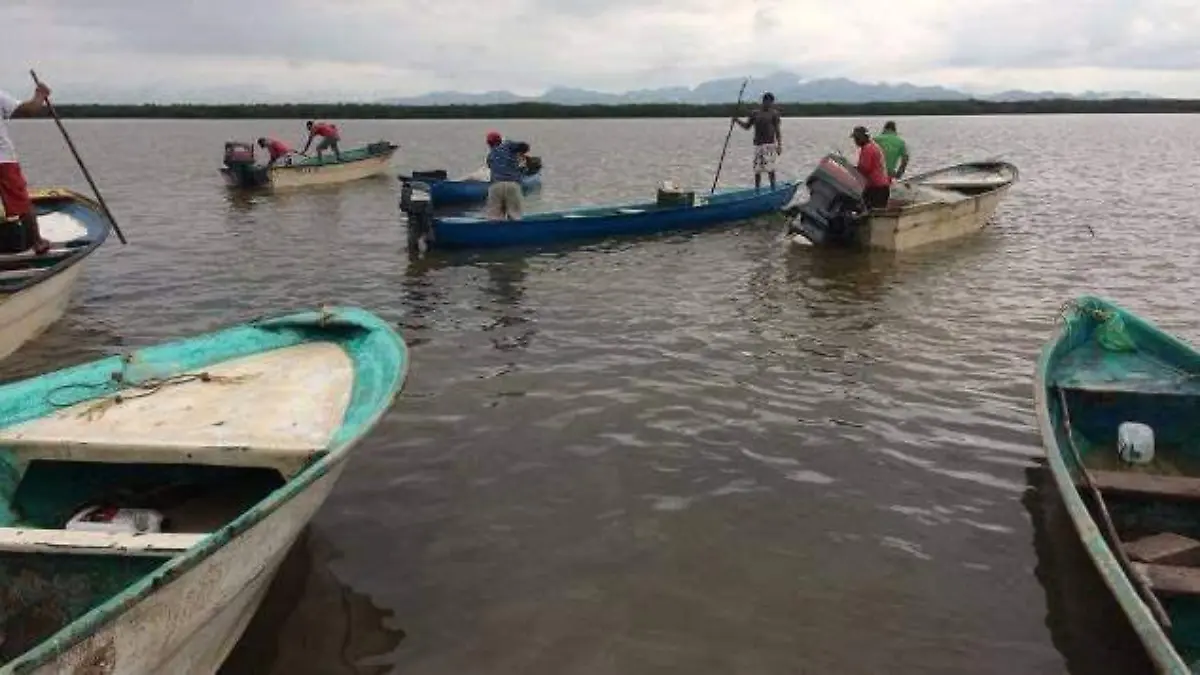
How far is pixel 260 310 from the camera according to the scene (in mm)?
13148

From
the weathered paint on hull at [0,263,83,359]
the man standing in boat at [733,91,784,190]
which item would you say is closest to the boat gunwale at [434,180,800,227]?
the man standing in boat at [733,91,784,190]

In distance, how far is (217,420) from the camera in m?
5.75

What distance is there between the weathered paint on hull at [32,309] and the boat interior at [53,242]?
0.17 m

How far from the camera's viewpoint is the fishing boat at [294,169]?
1058 inches

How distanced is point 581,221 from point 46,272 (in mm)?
9782

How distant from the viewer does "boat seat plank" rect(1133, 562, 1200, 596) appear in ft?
15.7

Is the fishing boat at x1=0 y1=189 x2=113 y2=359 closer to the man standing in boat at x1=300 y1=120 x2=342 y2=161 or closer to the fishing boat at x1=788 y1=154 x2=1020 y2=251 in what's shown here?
the fishing boat at x1=788 y1=154 x2=1020 y2=251

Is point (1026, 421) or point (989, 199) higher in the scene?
point (989, 199)

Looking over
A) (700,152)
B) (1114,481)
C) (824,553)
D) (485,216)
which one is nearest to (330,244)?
(485,216)

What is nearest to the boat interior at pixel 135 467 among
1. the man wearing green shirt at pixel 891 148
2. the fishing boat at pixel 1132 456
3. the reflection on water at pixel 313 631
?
the reflection on water at pixel 313 631

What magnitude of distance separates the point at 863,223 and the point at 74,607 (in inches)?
584

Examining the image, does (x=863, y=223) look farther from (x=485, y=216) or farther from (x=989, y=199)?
(x=485, y=216)

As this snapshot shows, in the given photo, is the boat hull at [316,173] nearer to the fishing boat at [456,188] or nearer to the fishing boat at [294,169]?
the fishing boat at [294,169]

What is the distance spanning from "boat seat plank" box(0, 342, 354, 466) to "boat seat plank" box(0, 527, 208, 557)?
3.31ft
